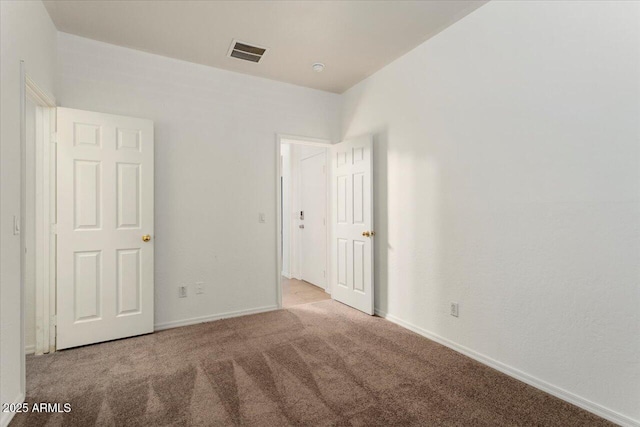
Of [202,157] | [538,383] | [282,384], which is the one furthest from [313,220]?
[538,383]

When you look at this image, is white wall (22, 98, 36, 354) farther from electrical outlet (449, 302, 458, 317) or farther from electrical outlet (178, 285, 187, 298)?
electrical outlet (449, 302, 458, 317)

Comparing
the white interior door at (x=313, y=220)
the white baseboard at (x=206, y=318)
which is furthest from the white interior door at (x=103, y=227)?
the white interior door at (x=313, y=220)

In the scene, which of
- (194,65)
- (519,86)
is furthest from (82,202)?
(519,86)

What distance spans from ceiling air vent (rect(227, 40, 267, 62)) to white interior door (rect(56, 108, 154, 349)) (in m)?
1.12

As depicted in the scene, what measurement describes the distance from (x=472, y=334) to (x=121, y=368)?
9.14 feet

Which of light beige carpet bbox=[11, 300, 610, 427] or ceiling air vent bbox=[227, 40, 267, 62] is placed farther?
ceiling air vent bbox=[227, 40, 267, 62]

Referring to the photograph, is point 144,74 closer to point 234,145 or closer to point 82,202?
point 234,145

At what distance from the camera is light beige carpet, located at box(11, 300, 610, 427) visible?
182 centimetres

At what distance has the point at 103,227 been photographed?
9.39ft

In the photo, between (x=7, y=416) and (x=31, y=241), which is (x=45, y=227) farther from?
(x=7, y=416)

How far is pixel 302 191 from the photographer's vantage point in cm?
551

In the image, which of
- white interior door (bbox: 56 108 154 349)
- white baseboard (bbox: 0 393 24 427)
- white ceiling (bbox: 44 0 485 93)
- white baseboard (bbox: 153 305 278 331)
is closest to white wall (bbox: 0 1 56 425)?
white baseboard (bbox: 0 393 24 427)

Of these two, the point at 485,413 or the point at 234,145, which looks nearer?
the point at 485,413

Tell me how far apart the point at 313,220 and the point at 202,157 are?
86.7 inches
